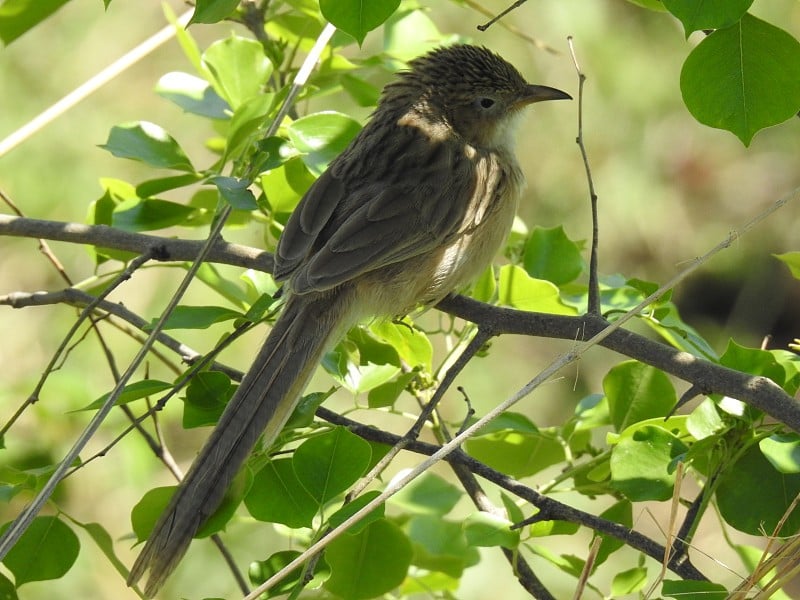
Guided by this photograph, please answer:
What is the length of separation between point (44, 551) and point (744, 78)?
2.04m

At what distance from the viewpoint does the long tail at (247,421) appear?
2.38 m

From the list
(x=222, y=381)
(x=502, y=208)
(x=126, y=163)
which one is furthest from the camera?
(x=126, y=163)

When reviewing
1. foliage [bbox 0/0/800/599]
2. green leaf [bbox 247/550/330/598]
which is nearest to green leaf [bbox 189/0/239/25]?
foliage [bbox 0/0/800/599]

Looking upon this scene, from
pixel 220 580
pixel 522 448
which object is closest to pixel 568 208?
pixel 220 580

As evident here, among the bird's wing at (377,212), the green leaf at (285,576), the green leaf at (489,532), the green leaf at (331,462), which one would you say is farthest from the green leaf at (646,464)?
the bird's wing at (377,212)

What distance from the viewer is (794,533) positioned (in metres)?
2.33

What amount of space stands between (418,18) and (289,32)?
18.0 inches

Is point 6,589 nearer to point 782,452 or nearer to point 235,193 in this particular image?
point 235,193

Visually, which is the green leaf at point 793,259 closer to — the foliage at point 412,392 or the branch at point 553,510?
the foliage at point 412,392

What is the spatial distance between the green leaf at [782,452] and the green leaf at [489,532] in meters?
0.61

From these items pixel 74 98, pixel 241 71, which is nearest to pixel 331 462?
pixel 241 71

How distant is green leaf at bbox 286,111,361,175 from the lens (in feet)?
9.89

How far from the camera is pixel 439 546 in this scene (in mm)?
3105

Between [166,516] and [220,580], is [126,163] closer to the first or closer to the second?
[220,580]
